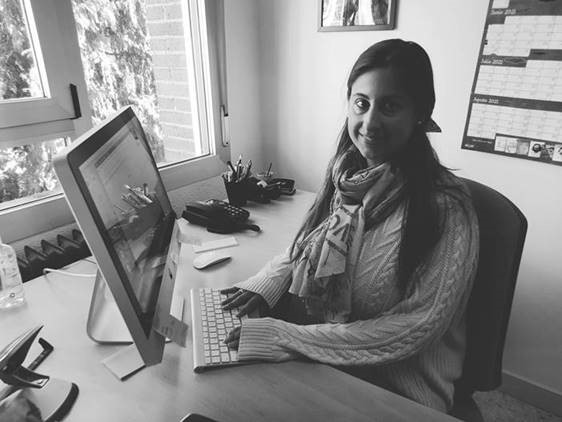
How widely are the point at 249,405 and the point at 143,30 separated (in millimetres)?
1540

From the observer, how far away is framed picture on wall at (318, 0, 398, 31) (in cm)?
160

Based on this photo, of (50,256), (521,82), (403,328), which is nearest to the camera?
(403,328)

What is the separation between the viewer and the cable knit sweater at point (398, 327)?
784mm

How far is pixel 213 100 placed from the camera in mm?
1898

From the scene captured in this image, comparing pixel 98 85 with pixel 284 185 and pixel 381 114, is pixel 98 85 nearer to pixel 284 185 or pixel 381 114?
pixel 284 185

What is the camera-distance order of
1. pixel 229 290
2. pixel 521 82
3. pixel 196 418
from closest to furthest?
pixel 196 418, pixel 229 290, pixel 521 82

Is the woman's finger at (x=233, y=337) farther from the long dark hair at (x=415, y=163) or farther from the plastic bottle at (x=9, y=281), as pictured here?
the plastic bottle at (x=9, y=281)

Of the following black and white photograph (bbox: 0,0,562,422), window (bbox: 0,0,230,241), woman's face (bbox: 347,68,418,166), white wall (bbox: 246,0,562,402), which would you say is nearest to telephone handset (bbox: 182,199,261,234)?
black and white photograph (bbox: 0,0,562,422)

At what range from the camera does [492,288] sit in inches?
32.5

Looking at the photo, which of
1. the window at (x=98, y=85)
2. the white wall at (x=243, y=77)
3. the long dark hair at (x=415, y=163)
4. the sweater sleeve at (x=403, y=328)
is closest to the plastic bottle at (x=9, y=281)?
the window at (x=98, y=85)

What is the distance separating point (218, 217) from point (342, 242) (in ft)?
2.09

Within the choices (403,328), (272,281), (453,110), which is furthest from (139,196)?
(453,110)

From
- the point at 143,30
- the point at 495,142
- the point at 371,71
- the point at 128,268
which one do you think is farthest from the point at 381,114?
the point at 143,30

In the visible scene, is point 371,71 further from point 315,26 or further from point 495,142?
point 315,26
